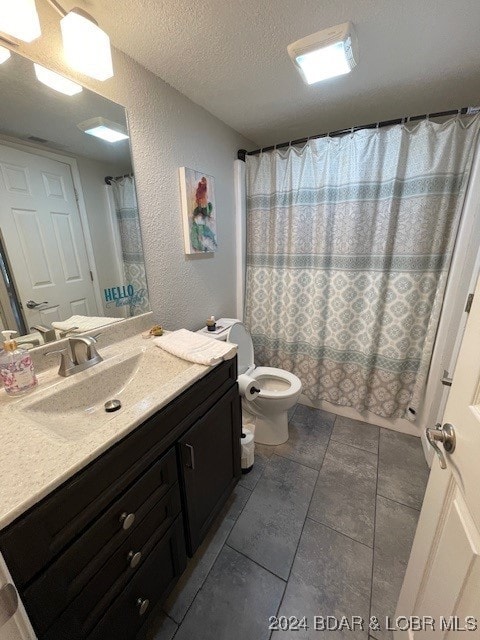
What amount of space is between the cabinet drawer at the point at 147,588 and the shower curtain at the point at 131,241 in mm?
957

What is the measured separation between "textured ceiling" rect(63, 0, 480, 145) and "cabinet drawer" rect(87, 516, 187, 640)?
1827 millimetres

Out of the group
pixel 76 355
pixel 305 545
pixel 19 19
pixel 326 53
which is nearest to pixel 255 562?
pixel 305 545

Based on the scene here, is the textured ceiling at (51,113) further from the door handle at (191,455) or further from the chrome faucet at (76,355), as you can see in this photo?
the door handle at (191,455)

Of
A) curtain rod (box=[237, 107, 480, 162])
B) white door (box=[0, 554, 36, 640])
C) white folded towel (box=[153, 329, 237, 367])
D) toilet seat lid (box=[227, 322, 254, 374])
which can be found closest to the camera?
white door (box=[0, 554, 36, 640])

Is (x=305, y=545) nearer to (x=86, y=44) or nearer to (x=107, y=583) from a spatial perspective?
(x=107, y=583)

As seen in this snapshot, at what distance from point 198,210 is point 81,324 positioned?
92 centimetres

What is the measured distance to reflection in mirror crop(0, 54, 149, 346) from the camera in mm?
870

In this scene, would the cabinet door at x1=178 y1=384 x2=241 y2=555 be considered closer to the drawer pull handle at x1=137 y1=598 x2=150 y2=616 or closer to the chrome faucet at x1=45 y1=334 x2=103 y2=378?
the drawer pull handle at x1=137 y1=598 x2=150 y2=616

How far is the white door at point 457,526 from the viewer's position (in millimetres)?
509

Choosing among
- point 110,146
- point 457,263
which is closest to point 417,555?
point 457,263

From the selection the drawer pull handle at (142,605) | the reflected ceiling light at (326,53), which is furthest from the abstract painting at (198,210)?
the drawer pull handle at (142,605)

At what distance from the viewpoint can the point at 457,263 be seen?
1458mm

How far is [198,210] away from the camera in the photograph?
1.56 m

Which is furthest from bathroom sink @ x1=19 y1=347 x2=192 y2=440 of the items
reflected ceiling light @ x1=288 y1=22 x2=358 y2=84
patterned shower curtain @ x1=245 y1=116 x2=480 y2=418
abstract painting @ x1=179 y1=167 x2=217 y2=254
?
reflected ceiling light @ x1=288 y1=22 x2=358 y2=84
